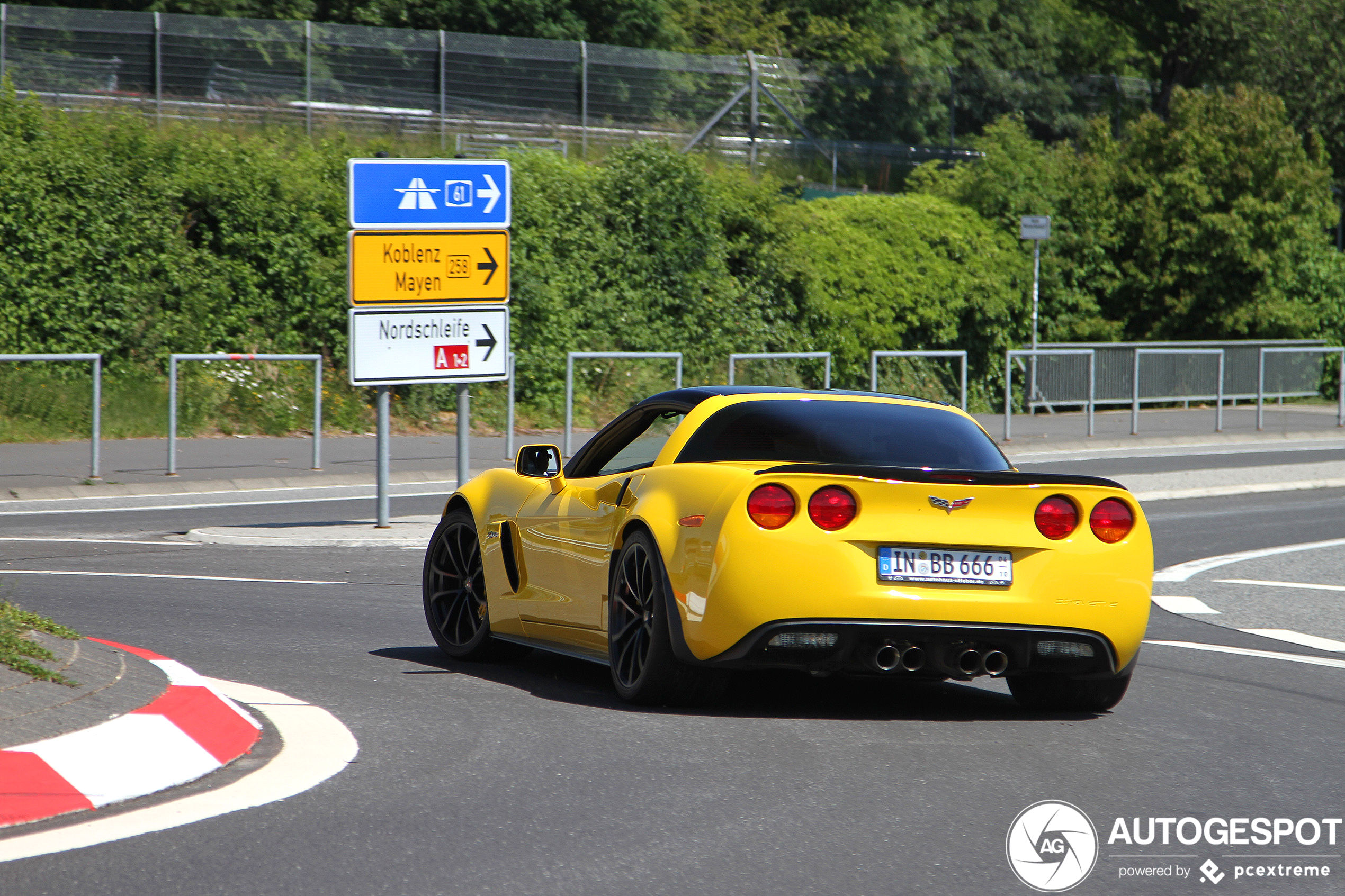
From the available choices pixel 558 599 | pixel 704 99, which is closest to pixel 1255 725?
pixel 558 599

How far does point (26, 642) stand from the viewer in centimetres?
625

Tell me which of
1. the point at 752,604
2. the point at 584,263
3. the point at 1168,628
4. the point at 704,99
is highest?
the point at 704,99

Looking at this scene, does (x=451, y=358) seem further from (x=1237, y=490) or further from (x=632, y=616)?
(x=1237, y=490)

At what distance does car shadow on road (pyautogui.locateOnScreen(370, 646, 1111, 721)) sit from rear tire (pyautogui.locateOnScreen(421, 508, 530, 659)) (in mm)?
84

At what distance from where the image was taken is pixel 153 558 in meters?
12.3

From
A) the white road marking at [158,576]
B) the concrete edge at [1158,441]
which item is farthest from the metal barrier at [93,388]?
the concrete edge at [1158,441]

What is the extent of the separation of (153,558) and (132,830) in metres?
7.90

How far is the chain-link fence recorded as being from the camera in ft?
90.5

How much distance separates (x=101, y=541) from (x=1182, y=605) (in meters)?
8.07

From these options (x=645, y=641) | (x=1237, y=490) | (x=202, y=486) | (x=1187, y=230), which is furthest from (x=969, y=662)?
(x=1187, y=230)

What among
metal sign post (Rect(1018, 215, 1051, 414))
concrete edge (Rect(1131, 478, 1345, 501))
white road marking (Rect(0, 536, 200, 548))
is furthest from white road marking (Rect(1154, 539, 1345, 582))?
metal sign post (Rect(1018, 215, 1051, 414))

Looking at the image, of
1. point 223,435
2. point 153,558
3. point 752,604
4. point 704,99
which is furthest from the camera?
point 704,99

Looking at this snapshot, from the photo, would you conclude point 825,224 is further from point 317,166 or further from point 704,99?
point 317,166

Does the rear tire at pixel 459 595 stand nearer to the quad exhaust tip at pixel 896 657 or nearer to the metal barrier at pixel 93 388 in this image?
the quad exhaust tip at pixel 896 657
